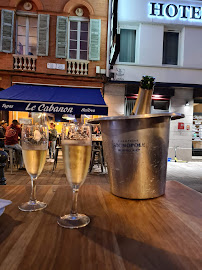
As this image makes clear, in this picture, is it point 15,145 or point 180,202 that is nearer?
point 180,202

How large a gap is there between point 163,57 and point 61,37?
471 cm

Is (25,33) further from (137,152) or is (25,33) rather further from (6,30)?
(137,152)

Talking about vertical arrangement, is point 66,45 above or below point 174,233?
above

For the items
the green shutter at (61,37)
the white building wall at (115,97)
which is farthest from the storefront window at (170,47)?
the green shutter at (61,37)

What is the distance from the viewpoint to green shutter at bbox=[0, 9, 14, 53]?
814 centimetres

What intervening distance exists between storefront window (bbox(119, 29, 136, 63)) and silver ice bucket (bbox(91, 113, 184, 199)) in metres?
8.98

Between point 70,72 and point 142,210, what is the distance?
8554 millimetres

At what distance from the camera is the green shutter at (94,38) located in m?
8.55

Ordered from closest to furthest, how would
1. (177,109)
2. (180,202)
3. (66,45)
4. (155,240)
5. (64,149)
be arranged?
(155,240) < (64,149) < (180,202) < (66,45) < (177,109)

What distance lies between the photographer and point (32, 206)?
70 centimetres

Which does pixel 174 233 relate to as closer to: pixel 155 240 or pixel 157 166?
pixel 155 240

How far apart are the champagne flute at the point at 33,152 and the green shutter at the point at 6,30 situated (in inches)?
352

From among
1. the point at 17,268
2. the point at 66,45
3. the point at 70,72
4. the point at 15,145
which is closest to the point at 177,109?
the point at 70,72

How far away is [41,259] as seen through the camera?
1.32 feet
